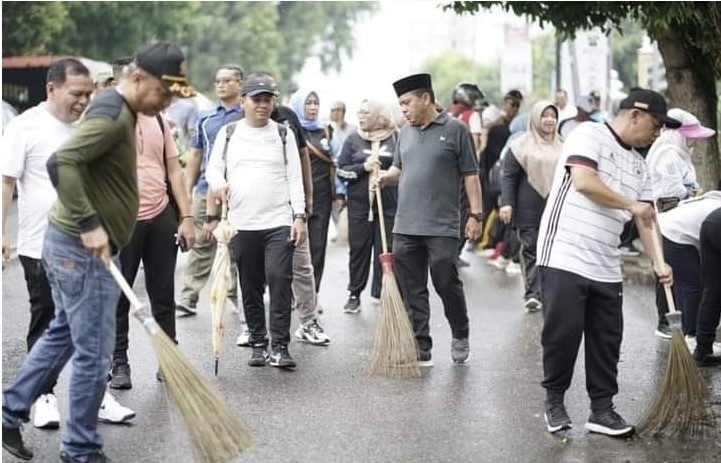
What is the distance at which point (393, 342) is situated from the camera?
351 inches

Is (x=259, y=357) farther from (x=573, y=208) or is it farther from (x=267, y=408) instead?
(x=573, y=208)

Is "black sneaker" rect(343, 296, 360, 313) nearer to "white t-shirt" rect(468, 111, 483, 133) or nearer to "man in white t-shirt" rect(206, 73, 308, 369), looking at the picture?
"man in white t-shirt" rect(206, 73, 308, 369)

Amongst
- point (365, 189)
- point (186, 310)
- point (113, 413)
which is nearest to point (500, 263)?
point (365, 189)

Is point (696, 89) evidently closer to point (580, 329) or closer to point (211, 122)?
point (211, 122)

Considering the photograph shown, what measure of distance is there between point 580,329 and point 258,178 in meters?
2.59

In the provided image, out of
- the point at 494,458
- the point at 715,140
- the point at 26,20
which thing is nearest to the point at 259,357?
the point at 494,458

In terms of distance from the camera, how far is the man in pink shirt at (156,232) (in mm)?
8102

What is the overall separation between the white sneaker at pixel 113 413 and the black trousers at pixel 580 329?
7.35 ft

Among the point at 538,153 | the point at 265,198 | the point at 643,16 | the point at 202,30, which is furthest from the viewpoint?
the point at 202,30

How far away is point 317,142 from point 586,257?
Result: 183 inches

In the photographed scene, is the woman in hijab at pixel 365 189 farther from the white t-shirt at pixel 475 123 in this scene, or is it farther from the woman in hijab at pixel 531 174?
the white t-shirt at pixel 475 123

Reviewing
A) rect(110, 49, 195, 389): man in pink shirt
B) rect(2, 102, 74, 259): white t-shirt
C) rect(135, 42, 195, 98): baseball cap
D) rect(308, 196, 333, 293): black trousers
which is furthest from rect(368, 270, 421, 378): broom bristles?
rect(135, 42, 195, 98): baseball cap

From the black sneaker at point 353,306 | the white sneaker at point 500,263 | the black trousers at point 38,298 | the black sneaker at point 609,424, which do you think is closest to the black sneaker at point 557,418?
the black sneaker at point 609,424

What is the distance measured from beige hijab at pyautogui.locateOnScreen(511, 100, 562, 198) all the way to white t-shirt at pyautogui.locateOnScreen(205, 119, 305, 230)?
333 cm
